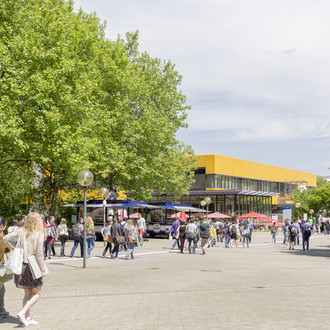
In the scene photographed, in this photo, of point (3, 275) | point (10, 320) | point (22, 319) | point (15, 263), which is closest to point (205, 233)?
point (10, 320)

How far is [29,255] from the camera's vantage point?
24.4ft

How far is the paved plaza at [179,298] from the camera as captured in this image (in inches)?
305

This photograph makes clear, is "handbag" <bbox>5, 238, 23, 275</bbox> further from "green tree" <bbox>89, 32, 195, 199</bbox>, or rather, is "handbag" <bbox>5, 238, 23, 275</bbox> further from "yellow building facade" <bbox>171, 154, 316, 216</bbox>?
"yellow building facade" <bbox>171, 154, 316, 216</bbox>

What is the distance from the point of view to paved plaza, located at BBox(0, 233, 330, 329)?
7.73 metres

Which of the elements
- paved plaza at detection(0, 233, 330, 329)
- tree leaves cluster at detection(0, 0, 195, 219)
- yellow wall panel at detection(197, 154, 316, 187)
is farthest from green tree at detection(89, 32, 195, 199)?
yellow wall panel at detection(197, 154, 316, 187)

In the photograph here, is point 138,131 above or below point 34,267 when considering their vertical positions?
above

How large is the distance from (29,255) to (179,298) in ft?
13.0

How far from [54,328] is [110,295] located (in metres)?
3.32

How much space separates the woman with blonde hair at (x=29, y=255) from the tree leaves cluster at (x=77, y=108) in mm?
16681

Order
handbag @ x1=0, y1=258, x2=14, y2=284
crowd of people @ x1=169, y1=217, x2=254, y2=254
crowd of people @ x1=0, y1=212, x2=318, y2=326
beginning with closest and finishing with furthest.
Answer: crowd of people @ x1=0, y1=212, x2=318, y2=326, handbag @ x1=0, y1=258, x2=14, y2=284, crowd of people @ x1=169, y1=217, x2=254, y2=254

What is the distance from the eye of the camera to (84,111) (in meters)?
27.4

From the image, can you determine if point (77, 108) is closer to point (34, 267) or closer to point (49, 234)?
point (49, 234)

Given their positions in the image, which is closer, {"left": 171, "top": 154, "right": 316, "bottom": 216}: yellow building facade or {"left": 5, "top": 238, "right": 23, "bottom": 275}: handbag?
{"left": 5, "top": 238, "right": 23, "bottom": 275}: handbag

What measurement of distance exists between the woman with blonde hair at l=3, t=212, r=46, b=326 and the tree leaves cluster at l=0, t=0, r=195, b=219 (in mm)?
16681
